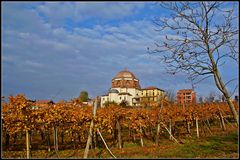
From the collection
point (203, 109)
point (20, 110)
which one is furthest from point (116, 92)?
point (20, 110)

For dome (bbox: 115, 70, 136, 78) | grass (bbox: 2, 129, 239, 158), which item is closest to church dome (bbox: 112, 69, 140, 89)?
dome (bbox: 115, 70, 136, 78)

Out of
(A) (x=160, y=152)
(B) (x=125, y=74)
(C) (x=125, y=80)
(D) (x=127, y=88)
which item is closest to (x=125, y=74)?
(B) (x=125, y=74)

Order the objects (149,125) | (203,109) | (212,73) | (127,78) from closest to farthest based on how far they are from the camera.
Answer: (212,73), (149,125), (203,109), (127,78)

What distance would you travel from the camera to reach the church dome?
81.6 metres

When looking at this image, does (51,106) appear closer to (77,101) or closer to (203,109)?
(77,101)

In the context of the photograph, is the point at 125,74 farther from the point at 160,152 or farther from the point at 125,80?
the point at 160,152

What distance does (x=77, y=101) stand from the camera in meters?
15.2

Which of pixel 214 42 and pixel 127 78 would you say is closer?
pixel 214 42

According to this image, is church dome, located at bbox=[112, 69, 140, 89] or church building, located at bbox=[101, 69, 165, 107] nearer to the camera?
church building, located at bbox=[101, 69, 165, 107]

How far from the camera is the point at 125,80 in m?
83.3

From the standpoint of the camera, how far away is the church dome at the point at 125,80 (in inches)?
3211

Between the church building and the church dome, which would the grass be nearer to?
the church building

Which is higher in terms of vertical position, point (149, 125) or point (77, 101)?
point (77, 101)

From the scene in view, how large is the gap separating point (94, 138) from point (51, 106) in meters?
3.84
